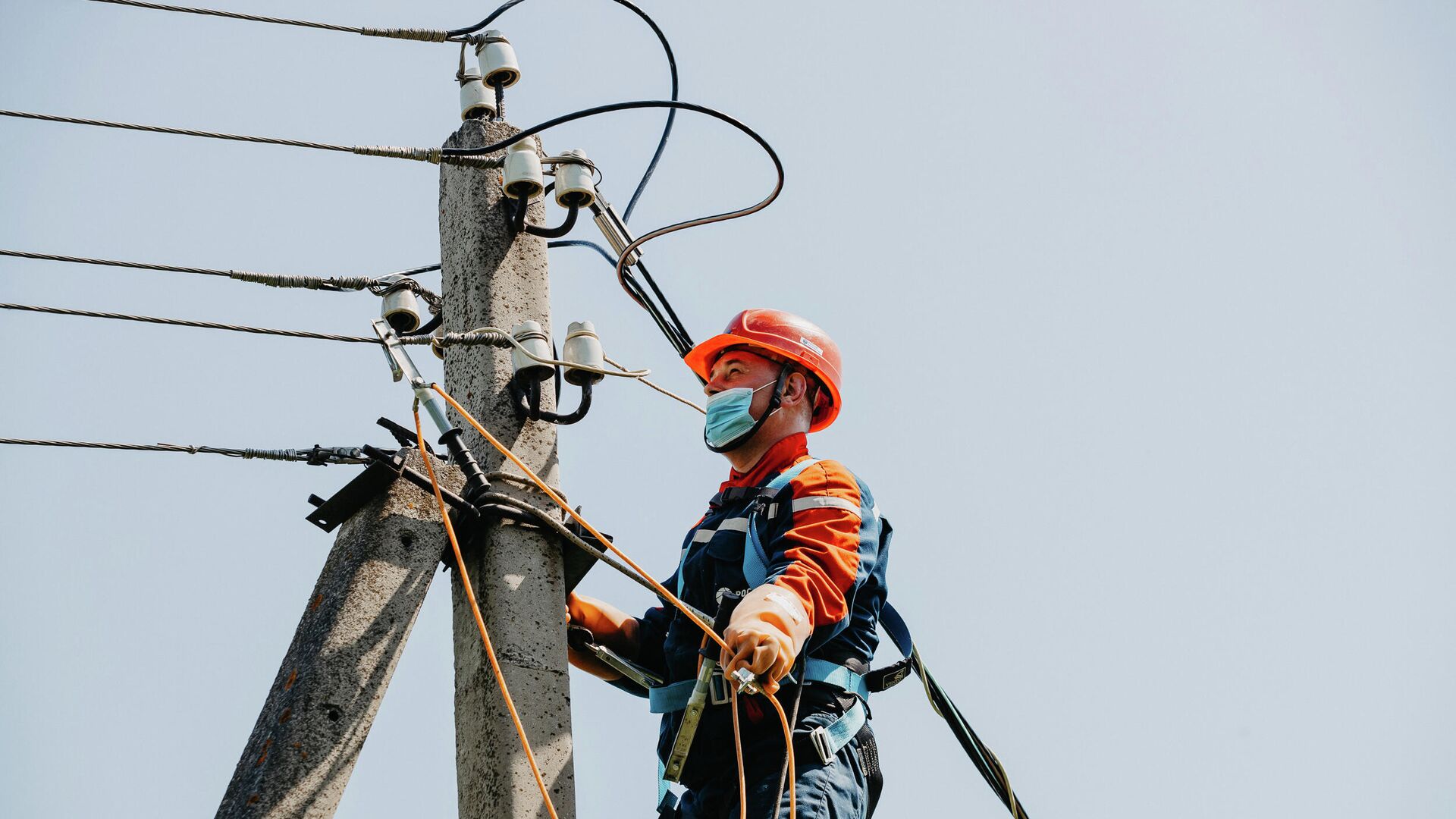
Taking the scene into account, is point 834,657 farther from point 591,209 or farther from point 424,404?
point 591,209

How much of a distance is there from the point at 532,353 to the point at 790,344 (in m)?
0.98

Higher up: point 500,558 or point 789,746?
point 500,558

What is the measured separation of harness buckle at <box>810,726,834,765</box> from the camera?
176 inches

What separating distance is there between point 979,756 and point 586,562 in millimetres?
1799

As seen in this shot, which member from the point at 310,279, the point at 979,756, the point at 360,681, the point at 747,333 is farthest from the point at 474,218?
the point at 979,756

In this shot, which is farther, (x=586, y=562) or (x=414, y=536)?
(x=586, y=562)

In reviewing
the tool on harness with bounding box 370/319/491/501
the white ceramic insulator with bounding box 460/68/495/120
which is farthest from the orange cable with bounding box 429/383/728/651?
the white ceramic insulator with bounding box 460/68/495/120

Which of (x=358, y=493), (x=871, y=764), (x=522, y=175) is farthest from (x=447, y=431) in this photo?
(x=871, y=764)

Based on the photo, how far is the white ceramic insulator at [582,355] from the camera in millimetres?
4891

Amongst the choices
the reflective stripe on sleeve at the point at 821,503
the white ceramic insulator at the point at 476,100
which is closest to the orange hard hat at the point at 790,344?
the reflective stripe on sleeve at the point at 821,503

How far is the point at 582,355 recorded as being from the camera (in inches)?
193

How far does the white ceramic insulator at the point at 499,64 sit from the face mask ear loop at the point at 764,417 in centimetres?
142

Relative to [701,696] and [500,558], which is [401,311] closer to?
[500,558]

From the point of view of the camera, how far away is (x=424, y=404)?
181 inches
